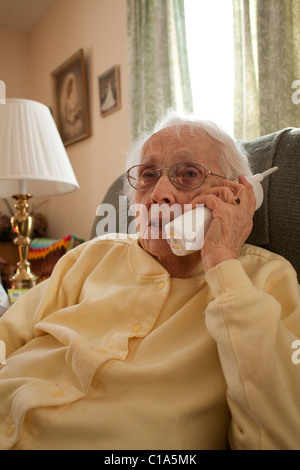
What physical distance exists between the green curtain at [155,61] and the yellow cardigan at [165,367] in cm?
156

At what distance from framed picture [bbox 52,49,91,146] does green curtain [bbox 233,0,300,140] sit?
5.28 ft

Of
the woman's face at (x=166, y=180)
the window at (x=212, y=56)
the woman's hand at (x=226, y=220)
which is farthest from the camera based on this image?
the window at (x=212, y=56)

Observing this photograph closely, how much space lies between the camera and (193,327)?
0.85 m

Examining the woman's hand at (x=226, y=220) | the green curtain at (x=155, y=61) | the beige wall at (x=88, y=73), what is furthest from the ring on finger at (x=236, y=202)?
the beige wall at (x=88, y=73)

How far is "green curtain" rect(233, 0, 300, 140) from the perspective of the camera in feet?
5.11

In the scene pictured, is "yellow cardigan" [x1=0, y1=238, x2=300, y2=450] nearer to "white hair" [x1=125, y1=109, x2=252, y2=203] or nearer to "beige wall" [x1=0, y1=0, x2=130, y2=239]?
"white hair" [x1=125, y1=109, x2=252, y2=203]

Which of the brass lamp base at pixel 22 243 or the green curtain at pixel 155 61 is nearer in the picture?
the brass lamp base at pixel 22 243

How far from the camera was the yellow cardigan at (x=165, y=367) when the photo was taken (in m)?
0.66

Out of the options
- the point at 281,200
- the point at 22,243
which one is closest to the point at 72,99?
the point at 22,243

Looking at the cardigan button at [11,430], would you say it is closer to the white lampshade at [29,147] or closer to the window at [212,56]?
the white lampshade at [29,147]

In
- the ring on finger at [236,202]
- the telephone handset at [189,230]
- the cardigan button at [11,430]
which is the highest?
the ring on finger at [236,202]

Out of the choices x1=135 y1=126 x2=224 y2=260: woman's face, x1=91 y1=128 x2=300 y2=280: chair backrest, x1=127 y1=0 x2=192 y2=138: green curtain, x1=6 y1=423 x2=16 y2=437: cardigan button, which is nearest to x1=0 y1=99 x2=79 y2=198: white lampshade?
x1=127 y1=0 x2=192 y2=138: green curtain

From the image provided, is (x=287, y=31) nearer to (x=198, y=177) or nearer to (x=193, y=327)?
(x=198, y=177)

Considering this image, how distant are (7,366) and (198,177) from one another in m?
0.69
